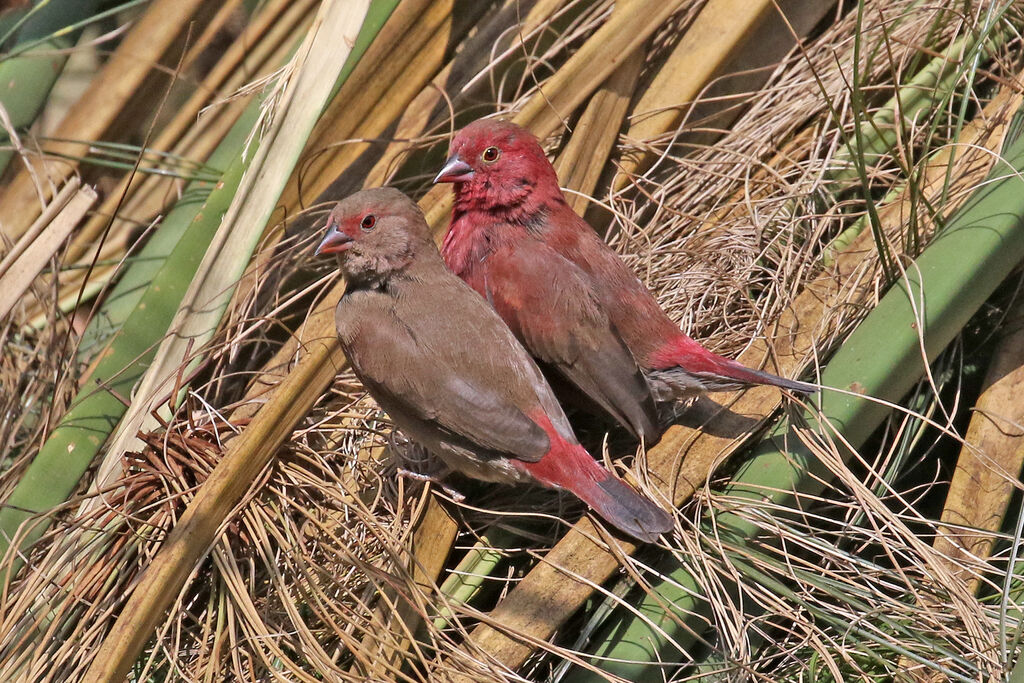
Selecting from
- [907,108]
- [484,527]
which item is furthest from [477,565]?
[907,108]

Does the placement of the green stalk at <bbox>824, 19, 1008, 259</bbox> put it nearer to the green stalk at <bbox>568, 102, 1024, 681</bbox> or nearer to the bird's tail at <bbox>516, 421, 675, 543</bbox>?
the green stalk at <bbox>568, 102, 1024, 681</bbox>

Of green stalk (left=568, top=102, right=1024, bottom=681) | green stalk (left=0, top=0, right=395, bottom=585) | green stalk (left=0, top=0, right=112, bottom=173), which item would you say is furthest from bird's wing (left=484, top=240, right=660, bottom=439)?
green stalk (left=0, top=0, right=112, bottom=173)

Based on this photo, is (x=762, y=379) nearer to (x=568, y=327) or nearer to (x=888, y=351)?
(x=888, y=351)

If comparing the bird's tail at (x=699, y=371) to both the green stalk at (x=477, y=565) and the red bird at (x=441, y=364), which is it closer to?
the red bird at (x=441, y=364)

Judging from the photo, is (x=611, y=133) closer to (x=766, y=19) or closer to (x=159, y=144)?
(x=766, y=19)

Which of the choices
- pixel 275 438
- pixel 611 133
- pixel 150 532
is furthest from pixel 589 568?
pixel 611 133

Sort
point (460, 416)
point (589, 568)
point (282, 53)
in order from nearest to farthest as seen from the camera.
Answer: point (589, 568) < point (460, 416) < point (282, 53)

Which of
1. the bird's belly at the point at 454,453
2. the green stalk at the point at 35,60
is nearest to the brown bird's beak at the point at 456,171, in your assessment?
the bird's belly at the point at 454,453

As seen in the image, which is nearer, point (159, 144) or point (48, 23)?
point (48, 23)
